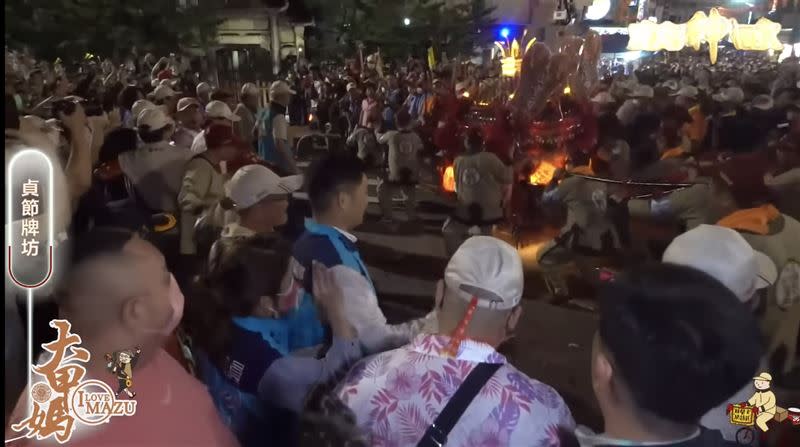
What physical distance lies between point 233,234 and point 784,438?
1.66 metres

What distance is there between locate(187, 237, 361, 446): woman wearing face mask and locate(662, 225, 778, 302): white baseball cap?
2.65 feet

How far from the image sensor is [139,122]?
3.62 metres

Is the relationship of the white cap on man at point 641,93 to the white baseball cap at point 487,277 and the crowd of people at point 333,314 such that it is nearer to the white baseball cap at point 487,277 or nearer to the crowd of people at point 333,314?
the crowd of people at point 333,314

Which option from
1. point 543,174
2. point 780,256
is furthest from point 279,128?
point 780,256

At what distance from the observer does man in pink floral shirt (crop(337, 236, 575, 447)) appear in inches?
54.7

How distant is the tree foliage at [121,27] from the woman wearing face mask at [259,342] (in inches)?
124

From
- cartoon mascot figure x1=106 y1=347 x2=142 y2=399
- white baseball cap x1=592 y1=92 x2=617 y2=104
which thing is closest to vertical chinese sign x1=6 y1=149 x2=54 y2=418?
cartoon mascot figure x1=106 y1=347 x2=142 y2=399

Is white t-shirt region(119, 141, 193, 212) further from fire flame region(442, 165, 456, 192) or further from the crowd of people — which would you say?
fire flame region(442, 165, 456, 192)

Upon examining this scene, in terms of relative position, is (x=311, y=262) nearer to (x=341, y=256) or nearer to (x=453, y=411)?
(x=341, y=256)

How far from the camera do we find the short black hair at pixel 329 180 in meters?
2.18

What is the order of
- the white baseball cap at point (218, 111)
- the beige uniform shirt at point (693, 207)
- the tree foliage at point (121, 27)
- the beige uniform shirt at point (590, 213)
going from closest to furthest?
the beige uniform shirt at point (693, 207)
the beige uniform shirt at point (590, 213)
the white baseball cap at point (218, 111)
the tree foliage at point (121, 27)

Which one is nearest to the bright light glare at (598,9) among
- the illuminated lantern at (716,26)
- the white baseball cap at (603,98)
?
the illuminated lantern at (716,26)

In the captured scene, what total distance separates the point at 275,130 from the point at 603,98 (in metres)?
3.25

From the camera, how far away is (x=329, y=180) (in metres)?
2.20
